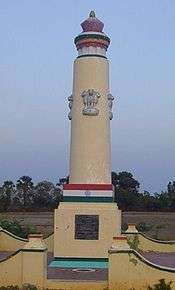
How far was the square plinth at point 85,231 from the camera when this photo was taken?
17688 mm

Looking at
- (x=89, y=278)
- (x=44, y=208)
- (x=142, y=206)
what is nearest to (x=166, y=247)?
(x=89, y=278)

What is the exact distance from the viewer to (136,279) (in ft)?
46.7

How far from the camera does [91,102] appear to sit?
60.6 feet

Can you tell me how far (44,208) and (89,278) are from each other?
33.4 metres

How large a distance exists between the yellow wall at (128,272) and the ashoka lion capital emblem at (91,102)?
5684 mm

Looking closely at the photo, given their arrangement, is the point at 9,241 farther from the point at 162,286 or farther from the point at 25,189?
the point at 25,189

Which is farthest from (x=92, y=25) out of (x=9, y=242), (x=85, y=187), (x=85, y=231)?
(x=9, y=242)

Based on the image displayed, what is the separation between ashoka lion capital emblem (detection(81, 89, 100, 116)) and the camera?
18.5 m

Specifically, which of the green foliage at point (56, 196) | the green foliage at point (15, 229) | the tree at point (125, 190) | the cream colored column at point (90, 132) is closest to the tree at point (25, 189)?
the green foliage at point (56, 196)

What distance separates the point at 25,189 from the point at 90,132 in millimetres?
39687

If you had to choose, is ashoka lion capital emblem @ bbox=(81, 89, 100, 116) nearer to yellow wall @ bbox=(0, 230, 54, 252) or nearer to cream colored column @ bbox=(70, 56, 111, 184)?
cream colored column @ bbox=(70, 56, 111, 184)

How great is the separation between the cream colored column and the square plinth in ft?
3.87

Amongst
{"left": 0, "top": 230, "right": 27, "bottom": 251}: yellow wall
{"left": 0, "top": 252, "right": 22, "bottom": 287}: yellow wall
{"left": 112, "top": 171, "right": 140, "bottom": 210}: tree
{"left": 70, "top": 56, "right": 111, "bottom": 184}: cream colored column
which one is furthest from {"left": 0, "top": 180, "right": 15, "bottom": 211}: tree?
{"left": 0, "top": 252, "right": 22, "bottom": 287}: yellow wall

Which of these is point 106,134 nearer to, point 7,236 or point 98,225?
point 98,225
